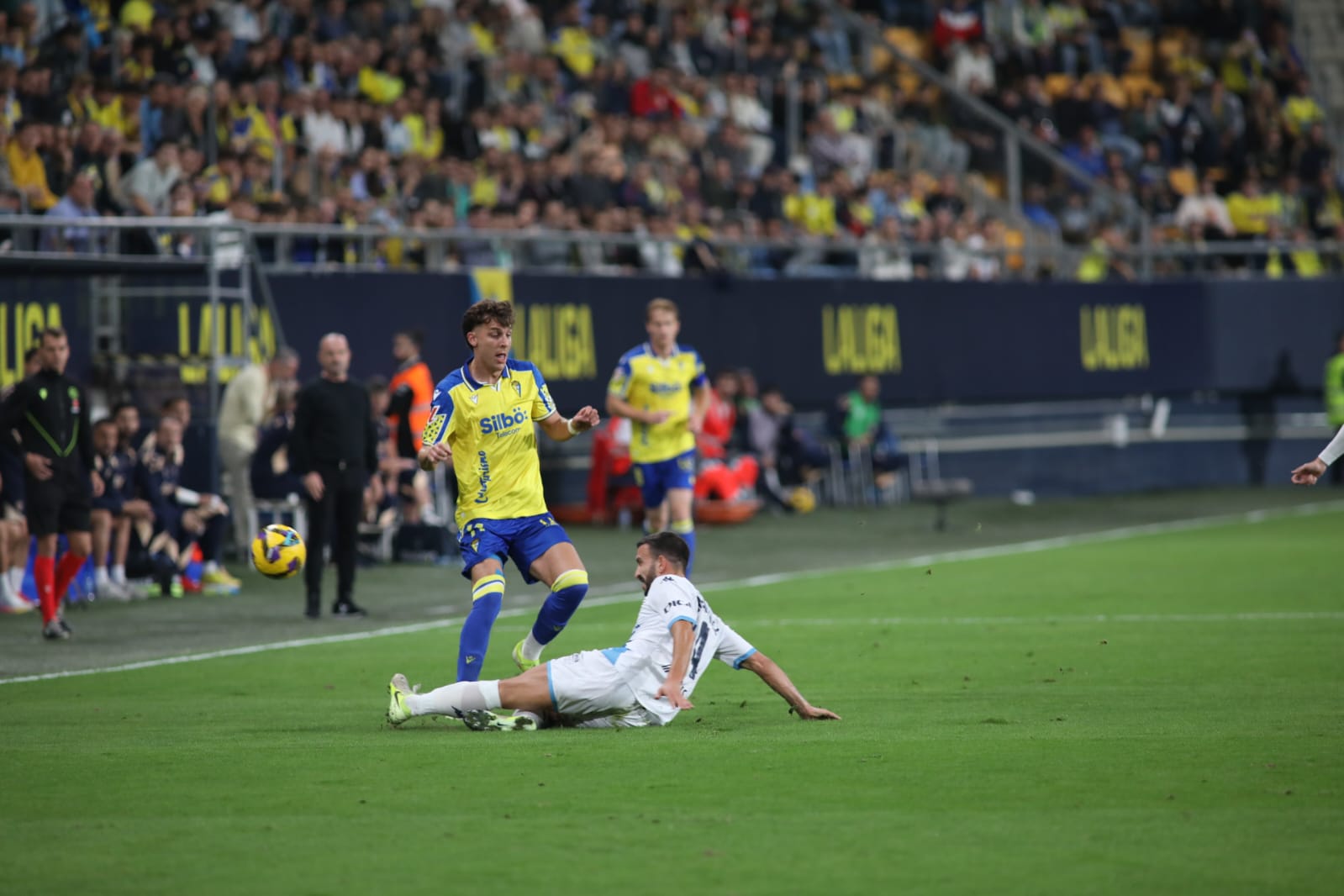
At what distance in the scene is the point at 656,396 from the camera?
1605 cm

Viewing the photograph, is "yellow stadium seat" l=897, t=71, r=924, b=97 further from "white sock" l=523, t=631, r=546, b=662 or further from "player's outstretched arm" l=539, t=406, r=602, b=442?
"white sock" l=523, t=631, r=546, b=662

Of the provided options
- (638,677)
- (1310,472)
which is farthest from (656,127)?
(638,677)

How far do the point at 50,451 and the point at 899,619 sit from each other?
6.77 metres

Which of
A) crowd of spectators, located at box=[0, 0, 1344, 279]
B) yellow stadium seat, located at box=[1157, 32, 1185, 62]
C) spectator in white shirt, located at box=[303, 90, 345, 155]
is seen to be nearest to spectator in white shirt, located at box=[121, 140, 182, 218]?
crowd of spectators, located at box=[0, 0, 1344, 279]

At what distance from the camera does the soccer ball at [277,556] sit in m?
12.4

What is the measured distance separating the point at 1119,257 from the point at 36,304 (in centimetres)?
1995

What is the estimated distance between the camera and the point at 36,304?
59.2 ft

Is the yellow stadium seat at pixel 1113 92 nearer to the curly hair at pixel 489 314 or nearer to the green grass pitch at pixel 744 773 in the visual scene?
the green grass pitch at pixel 744 773

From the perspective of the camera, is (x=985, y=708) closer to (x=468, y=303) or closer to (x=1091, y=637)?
(x=1091, y=637)

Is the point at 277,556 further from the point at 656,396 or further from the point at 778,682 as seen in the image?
the point at 656,396

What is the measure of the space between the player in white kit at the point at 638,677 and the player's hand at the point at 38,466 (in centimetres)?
575

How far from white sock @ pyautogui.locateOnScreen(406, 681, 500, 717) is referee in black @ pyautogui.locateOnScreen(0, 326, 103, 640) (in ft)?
19.0

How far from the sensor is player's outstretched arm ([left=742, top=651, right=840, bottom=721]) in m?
9.52

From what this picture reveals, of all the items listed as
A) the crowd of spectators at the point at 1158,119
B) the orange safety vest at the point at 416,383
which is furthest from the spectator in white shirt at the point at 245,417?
the crowd of spectators at the point at 1158,119
